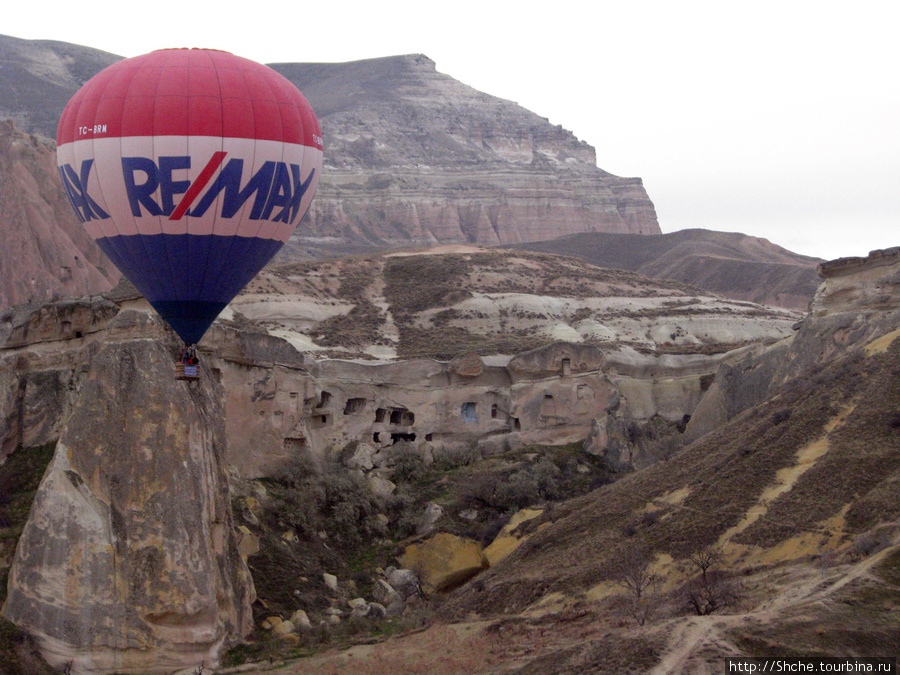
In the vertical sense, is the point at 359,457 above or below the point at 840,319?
below

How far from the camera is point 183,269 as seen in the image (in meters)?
24.4

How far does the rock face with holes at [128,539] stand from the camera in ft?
76.6

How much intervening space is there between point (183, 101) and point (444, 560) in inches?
553

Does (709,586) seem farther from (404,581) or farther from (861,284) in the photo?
(861,284)

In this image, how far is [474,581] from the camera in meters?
28.0

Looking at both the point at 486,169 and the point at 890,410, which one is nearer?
the point at 890,410

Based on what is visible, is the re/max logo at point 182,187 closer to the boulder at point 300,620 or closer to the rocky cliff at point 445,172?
the boulder at point 300,620

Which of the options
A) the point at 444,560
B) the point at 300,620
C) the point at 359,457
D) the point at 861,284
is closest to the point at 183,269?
the point at 300,620

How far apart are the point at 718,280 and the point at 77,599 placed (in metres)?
86.3

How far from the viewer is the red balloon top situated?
2386 centimetres

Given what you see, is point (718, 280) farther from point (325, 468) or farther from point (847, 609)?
point (847, 609)

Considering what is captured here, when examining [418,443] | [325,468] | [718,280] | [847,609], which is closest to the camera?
[847,609]

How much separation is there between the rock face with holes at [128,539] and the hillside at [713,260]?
7238 centimetres

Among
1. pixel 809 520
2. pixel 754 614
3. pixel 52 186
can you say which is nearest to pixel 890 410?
pixel 809 520
